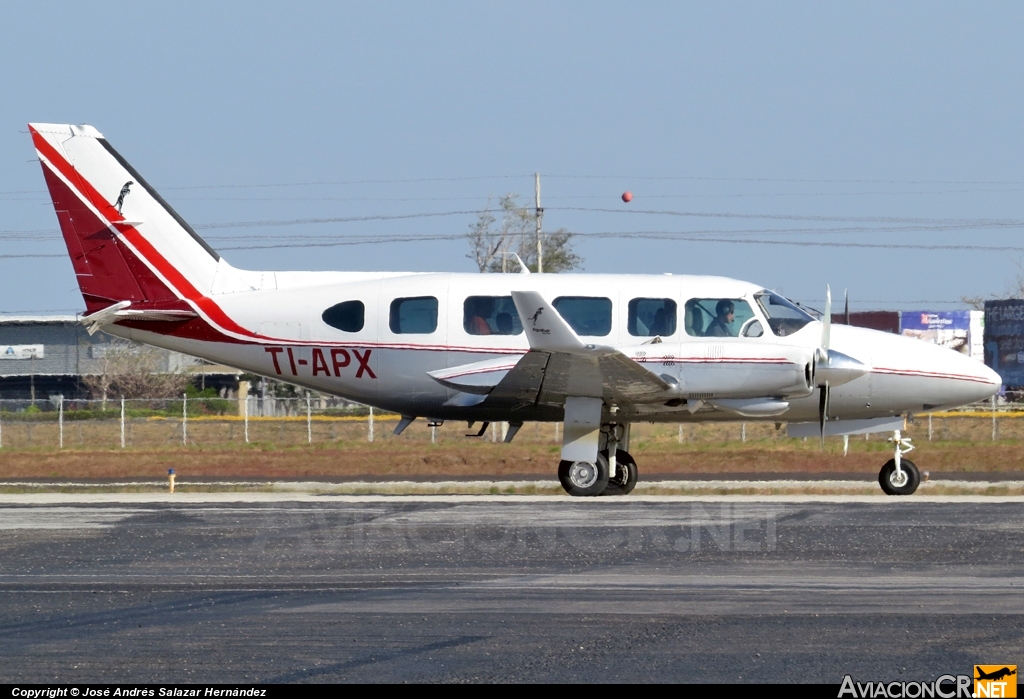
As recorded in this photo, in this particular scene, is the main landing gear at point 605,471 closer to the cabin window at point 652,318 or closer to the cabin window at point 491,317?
the cabin window at point 652,318

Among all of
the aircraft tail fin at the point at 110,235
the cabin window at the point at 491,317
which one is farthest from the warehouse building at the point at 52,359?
the cabin window at the point at 491,317

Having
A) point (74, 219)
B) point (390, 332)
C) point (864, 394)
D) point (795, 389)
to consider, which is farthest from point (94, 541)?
point (864, 394)

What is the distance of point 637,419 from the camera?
60.8 feet

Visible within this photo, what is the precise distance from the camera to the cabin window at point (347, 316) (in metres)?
18.6

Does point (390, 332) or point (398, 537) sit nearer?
point (398, 537)

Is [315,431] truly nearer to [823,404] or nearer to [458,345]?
[458,345]

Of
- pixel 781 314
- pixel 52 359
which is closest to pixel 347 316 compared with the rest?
pixel 781 314

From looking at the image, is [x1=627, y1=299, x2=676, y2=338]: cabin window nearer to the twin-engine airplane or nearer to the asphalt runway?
the twin-engine airplane

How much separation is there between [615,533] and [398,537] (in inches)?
86.3

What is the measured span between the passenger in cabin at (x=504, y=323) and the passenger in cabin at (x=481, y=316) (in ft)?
0.40

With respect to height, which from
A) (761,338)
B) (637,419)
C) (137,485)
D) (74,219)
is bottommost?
(137,485)

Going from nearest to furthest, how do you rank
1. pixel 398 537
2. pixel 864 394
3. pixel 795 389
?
1. pixel 398 537
2. pixel 795 389
3. pixel 864 394

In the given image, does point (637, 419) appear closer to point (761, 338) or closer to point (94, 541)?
point (761, 338)

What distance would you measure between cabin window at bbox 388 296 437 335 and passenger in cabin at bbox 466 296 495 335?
56cm
